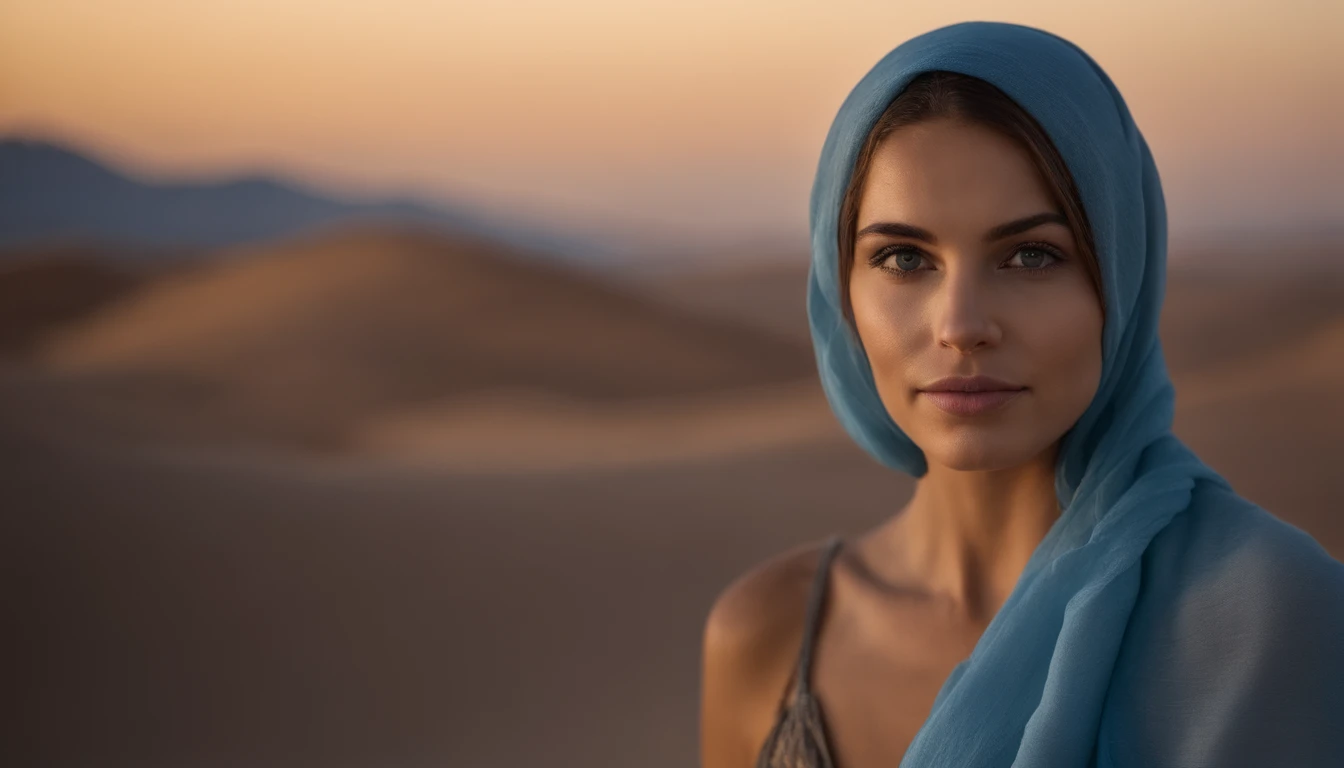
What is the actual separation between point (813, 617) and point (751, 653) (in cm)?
15

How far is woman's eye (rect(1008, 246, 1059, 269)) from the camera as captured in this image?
6.64 feet

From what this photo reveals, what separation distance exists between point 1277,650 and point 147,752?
588 cm

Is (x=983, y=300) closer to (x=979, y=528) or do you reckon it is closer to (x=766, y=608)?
(x=979, y=528)

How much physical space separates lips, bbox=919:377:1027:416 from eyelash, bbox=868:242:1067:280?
186 millimetres

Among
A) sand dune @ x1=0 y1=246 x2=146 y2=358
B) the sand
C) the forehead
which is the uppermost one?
sand dune @ x1=0 y1=246 x2=146 y2=358

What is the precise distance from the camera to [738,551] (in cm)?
803

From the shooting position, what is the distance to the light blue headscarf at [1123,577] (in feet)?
5.93

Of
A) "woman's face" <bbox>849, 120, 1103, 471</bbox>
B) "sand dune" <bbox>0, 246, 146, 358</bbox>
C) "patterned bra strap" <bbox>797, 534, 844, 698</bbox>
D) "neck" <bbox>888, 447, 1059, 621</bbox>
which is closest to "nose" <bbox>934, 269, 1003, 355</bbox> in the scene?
"woman's face" <bbox>849, 120, 1103, 471</bbox>

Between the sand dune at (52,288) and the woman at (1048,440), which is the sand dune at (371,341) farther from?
the woman at (1048,440)

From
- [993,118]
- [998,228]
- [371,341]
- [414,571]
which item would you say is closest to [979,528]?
[998,228]

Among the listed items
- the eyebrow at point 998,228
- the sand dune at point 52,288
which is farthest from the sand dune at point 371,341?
the eyebrow at point 998,228

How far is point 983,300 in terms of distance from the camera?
1.98 m

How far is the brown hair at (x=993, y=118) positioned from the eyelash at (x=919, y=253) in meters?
0.04

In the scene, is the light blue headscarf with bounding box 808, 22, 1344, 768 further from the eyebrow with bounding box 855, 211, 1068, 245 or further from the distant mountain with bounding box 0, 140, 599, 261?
the distant mountain with bounding box 0, 140, 599, 261
